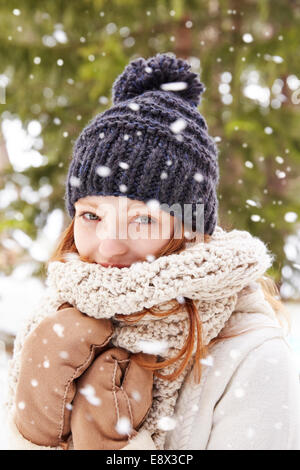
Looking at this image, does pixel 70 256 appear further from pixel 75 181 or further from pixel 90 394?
pixel 90 394

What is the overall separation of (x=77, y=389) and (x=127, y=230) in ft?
1.09

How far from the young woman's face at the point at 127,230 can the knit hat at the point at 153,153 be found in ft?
0.06

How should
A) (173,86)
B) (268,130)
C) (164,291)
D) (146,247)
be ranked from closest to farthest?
(164,291) < (146,247) < (173,86) < (268,130)

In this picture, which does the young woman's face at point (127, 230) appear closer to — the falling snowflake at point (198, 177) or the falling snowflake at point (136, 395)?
the falling snowflake at point (198, 177)

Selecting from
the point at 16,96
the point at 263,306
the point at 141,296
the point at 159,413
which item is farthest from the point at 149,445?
the point at 16,96

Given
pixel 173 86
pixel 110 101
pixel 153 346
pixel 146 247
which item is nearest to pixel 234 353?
pixel 153 346

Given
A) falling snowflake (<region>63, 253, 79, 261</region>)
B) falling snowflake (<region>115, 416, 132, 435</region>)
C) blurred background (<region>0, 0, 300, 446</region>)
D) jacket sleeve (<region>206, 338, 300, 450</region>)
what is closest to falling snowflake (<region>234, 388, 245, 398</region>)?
jacket sleeve (<region>206, 338, 300, 450</region>)

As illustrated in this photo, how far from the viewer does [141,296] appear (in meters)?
0.82

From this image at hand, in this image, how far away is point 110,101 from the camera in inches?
90.9

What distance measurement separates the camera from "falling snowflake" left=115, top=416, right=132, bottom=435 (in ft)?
2.76

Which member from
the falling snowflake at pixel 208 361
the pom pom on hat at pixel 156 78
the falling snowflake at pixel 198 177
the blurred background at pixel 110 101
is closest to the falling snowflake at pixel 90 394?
the falling snowflake at pixel 208 361

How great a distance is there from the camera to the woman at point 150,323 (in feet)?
2.78

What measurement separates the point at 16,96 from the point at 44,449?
80.6 inches

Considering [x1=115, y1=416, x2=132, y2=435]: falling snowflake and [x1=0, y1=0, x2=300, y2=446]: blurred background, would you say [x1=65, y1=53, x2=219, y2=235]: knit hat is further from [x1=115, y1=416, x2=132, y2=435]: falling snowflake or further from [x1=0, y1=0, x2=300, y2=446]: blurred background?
[x1=0, y1=0, x2=300, y2=446]: blurred background
